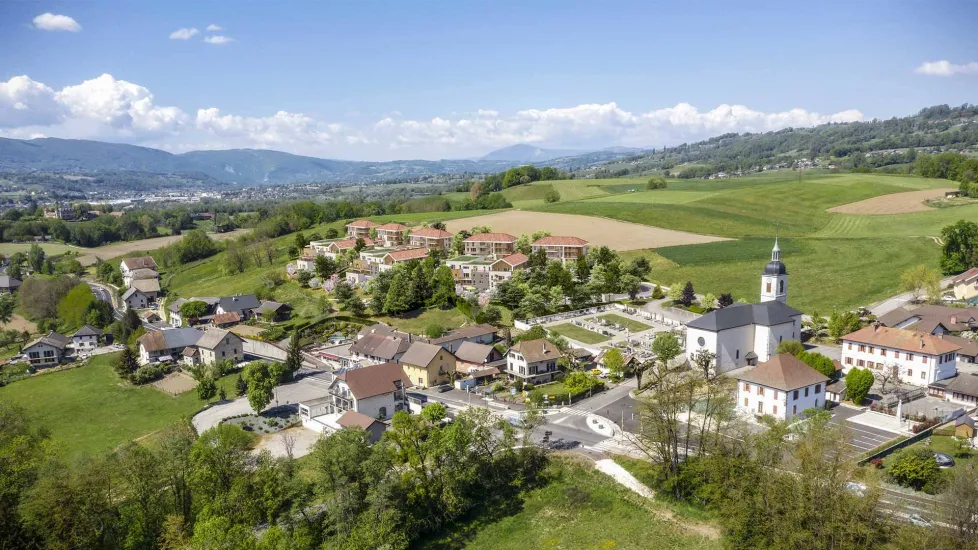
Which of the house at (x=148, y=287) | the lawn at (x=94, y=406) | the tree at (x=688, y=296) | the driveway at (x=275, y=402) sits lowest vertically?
the lawn at (x=94, y=406)

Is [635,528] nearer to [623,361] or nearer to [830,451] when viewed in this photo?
[830,451]

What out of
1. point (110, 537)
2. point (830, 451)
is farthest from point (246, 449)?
point (830, 451)

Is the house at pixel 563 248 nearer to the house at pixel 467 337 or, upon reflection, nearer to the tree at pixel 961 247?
the house at pixel 467 337

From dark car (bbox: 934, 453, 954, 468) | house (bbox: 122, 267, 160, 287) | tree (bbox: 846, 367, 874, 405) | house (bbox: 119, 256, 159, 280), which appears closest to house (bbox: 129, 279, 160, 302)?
house (bbox: 122, 267, 160, 287)

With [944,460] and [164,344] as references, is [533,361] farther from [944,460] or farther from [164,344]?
[164,344]

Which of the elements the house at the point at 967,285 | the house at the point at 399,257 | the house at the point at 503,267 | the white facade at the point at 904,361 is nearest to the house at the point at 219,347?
the house at the point at 399,257

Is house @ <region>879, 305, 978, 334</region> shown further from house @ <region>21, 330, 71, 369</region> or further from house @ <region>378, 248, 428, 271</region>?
house @ <region>21, 330, 71, 369</region>

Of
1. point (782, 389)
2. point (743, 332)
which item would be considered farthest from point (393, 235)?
point (782, 389)
